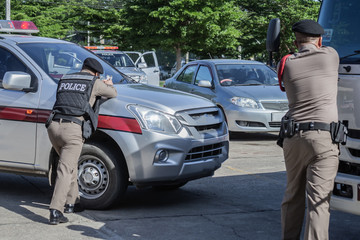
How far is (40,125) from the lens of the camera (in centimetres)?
677

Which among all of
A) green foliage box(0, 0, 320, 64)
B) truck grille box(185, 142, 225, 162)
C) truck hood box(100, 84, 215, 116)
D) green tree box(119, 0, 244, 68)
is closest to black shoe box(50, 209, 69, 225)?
truck hood box(100, 84, 215, 116)

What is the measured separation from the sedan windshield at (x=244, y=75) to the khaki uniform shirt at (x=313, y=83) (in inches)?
332

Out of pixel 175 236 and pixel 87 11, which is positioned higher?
pixel 87 11

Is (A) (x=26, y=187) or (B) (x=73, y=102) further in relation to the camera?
(A) (x=26, y=187)

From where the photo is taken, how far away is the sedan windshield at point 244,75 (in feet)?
43.8

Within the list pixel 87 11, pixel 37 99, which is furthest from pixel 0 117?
pixel 87 11

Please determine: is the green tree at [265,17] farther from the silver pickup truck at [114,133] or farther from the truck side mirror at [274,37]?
the truck side mirror at [274,37]

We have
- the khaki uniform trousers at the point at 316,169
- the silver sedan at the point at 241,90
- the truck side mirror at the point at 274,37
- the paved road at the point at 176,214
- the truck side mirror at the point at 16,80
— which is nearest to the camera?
the khaki uniform trousers at the point at 316,169

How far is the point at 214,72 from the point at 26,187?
630 cm

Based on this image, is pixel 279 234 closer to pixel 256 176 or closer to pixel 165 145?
pixel 165 145

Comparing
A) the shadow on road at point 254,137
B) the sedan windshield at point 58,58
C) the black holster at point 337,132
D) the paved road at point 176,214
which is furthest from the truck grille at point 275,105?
the black holster at point 337,132

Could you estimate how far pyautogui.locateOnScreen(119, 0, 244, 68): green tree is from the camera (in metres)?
35.8

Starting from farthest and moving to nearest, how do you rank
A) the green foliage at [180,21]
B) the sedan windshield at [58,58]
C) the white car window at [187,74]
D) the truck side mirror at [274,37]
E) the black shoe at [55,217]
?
1. the green foliage at [180,21]
2. the white car window at [187,74]
3. the sedan windshield at [58,58]
4. the black shoe at [55,217]
5. the truck side mirror at [274,37]

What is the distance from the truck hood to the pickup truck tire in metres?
0.43
